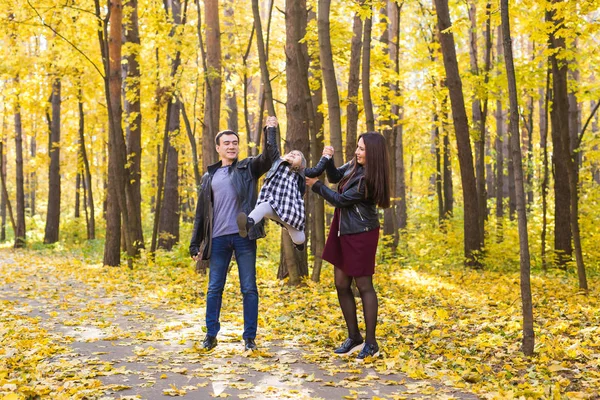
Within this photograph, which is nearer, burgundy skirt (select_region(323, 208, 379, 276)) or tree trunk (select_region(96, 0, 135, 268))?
burgundy skirt (select_region(323, 208, 379, 276))

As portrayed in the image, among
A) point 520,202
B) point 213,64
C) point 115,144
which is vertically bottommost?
point 520,202

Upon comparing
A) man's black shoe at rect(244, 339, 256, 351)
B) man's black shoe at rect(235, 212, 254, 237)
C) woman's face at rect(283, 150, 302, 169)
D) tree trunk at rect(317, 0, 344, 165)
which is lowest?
man's black shoe at rect(244, 339, 256, 351)

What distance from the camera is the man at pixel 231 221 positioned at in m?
6.19

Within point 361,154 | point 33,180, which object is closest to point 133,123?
point 361,154

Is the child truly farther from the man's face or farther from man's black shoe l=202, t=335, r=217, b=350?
man's black shoe l=202, t=335, r=217, b=350

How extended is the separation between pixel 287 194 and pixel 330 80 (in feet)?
11.5

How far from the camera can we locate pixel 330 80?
9047 millimetres

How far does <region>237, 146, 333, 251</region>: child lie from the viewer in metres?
5.97

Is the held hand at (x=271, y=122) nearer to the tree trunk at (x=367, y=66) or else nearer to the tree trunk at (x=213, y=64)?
the tree trunk at (x=367, y=66)

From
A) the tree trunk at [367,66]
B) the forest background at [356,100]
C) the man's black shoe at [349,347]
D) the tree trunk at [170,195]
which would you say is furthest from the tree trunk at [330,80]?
the tree trunk at [170,195]

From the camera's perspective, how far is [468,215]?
45.0 feet

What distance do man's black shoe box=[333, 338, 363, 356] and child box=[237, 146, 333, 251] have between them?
1.03 m

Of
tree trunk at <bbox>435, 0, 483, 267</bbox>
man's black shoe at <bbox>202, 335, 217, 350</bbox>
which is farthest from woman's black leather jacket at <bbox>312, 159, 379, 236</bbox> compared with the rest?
tree trunk at <bbox>435, 0, 483, 267</bbox>

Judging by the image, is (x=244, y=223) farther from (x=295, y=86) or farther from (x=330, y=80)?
(x=295, y=86)
